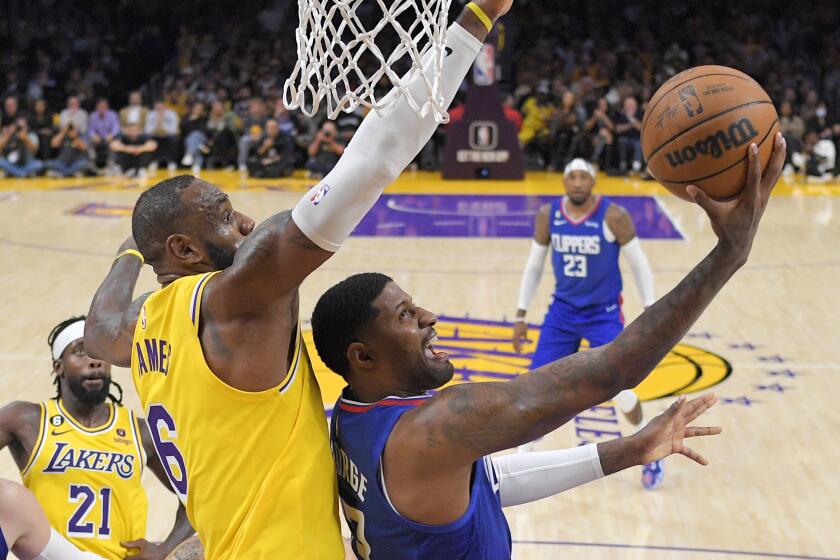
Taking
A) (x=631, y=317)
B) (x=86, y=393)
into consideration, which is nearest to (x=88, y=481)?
(x=86, y=393)

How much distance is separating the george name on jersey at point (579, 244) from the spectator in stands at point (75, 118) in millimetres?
13469

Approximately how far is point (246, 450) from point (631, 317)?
22.3 feet

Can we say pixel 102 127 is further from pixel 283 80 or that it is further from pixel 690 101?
pixel 690 101

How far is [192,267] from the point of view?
9.43 feet

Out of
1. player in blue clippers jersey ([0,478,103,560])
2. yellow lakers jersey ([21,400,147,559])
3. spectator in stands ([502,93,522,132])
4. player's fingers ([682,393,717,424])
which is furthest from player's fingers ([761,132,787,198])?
spectator in stands ([502,93,522,132])

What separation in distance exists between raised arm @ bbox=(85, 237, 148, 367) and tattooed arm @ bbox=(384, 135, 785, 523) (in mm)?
855

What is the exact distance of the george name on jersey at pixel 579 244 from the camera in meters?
6.57

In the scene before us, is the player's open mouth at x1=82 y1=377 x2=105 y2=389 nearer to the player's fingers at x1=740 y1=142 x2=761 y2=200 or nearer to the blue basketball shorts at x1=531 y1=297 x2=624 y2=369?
the blue basketball shorts at x1=531 y1=297 x2=624 y2=369

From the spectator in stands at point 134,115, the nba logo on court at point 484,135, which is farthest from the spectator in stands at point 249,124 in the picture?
the nba logo on court at point 484,135

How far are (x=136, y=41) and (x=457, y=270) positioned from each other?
14.3 meters

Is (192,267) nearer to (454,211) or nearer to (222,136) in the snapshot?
(454,211)

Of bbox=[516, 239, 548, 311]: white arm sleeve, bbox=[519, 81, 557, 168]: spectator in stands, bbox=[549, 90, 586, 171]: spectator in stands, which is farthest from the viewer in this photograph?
bbox=[519, 81, 557, 168]: spectator in stands

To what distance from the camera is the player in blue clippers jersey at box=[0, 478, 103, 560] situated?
3637 mm

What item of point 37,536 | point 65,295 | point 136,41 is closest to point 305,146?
point 136,41
